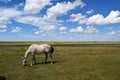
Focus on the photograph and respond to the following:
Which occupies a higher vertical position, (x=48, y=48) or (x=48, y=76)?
(x=48, y=48)

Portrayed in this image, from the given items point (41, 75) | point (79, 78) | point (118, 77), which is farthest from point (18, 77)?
point (118, 77)

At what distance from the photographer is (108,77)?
1686 centimetres

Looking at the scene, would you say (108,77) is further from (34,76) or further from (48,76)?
(34,76)

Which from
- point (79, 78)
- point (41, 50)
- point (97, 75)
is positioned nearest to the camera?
point (79, 78)

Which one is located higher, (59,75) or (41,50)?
(41,50)

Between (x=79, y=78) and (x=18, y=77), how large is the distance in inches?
205

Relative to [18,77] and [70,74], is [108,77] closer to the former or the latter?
[70,74]

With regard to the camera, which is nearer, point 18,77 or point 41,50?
point 18,77

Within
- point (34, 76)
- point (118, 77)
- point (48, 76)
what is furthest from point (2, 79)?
point (118, 77)

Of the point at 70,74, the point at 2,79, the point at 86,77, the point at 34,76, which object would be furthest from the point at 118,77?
the point at 2,79

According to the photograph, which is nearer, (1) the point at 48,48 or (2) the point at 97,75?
(2) the point at 97,75

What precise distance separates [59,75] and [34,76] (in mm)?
2183

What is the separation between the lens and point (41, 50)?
2483 centimetres

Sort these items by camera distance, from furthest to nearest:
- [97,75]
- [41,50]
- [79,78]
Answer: [41,50] → [97,75] → [79,78]
